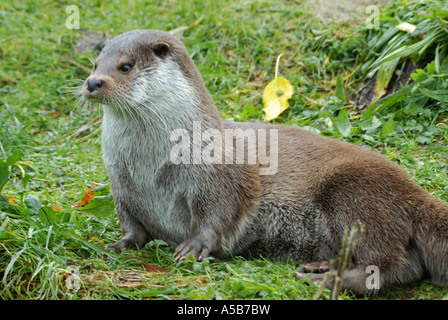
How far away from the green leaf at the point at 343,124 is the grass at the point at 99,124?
38 mm

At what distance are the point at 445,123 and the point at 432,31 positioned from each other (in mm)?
943

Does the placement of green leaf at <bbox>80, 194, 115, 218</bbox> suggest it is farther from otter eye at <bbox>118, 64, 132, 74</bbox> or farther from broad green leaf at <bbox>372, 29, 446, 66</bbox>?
broad green leaf at <bbox>372, 29, 446, 66</bbox>

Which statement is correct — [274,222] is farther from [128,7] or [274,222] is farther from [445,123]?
[128,7]

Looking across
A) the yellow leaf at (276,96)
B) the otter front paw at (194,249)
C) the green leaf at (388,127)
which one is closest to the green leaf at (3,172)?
the otter front paw at (194,249)

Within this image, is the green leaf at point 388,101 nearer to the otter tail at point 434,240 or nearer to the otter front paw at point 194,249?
Answer: the otter tail at point 434,240

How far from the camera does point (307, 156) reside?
3898mm

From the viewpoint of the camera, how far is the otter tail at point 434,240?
331 centimetres

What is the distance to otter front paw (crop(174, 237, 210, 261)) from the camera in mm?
3426

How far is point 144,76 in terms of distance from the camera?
3.54 meters

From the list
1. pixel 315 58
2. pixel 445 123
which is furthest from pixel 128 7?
pixel 445 123

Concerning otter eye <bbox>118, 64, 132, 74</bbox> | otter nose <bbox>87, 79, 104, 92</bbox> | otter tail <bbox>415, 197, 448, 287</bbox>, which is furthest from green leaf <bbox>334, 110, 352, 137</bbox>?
otter nose <bbox>87, 79, 104, 92</bbox>

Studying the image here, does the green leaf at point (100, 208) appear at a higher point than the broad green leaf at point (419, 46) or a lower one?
lower

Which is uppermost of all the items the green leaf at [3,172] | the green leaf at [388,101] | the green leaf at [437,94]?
the green leaf at [437,94]

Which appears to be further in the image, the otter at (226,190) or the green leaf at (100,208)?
the green leaf at (100,208)
